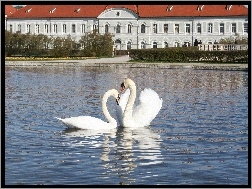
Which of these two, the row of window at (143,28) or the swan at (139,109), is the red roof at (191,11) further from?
the swan at (139,109)

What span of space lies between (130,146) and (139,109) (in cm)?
241

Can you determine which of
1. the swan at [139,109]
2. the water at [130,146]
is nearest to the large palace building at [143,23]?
the water at [130,146]

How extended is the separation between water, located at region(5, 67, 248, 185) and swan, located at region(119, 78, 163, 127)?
0.58 ft

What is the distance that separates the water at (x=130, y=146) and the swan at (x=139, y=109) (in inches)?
7.0

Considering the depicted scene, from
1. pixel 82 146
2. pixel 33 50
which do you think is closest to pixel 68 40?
pixel 33 50

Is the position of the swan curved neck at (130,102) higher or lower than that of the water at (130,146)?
higher

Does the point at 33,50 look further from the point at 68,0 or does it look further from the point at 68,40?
the point at 68,0

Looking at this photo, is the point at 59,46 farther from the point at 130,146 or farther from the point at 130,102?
the point at 130,146

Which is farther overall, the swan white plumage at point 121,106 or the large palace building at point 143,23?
the large palace building at point 143,23

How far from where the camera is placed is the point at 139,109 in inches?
510

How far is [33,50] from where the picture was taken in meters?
61.2

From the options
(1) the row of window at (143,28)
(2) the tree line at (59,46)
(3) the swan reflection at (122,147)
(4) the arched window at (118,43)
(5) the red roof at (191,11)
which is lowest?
(3) the swan reflection at (122,147)

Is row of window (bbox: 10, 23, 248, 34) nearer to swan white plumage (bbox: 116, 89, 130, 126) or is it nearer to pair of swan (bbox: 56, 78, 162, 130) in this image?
swan white plumage (bbox: 116, 89, 130, 126)

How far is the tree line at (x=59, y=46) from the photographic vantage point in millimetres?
58188
